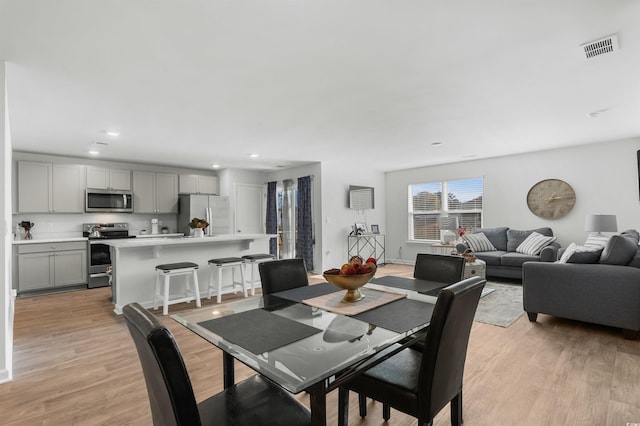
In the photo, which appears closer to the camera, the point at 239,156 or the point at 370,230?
the point at 239,156

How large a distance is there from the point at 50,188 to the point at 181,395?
21.0 feet

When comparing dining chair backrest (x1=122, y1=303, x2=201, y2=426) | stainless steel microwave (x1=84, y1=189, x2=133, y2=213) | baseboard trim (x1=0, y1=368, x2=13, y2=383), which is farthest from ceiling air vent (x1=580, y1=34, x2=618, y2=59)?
stainless steel microwave (x1=84, y1=189, x2=133, y2=213)

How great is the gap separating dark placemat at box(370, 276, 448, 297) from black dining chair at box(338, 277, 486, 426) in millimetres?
489

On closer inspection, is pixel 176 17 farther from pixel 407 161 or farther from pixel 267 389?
pixel 407 161

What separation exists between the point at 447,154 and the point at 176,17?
5.28m

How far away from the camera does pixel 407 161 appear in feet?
22.3

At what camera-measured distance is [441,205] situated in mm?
7355

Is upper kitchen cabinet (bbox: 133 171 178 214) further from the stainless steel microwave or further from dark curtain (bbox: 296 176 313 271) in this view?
dark curtain (bbox: 296 176 313 271)

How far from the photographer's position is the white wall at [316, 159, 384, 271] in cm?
675

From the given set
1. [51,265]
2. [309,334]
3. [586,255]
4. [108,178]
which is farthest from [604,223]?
[51,265]

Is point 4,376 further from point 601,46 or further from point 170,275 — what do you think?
point 601,46

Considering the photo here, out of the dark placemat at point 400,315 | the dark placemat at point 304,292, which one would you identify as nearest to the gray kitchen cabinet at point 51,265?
the dark placemat at point 304,292

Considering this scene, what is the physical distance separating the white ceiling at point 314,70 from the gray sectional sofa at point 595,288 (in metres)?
1.62

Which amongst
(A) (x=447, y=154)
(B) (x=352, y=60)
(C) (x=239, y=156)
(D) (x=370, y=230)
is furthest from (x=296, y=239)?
(B) (x=352, y=60)
